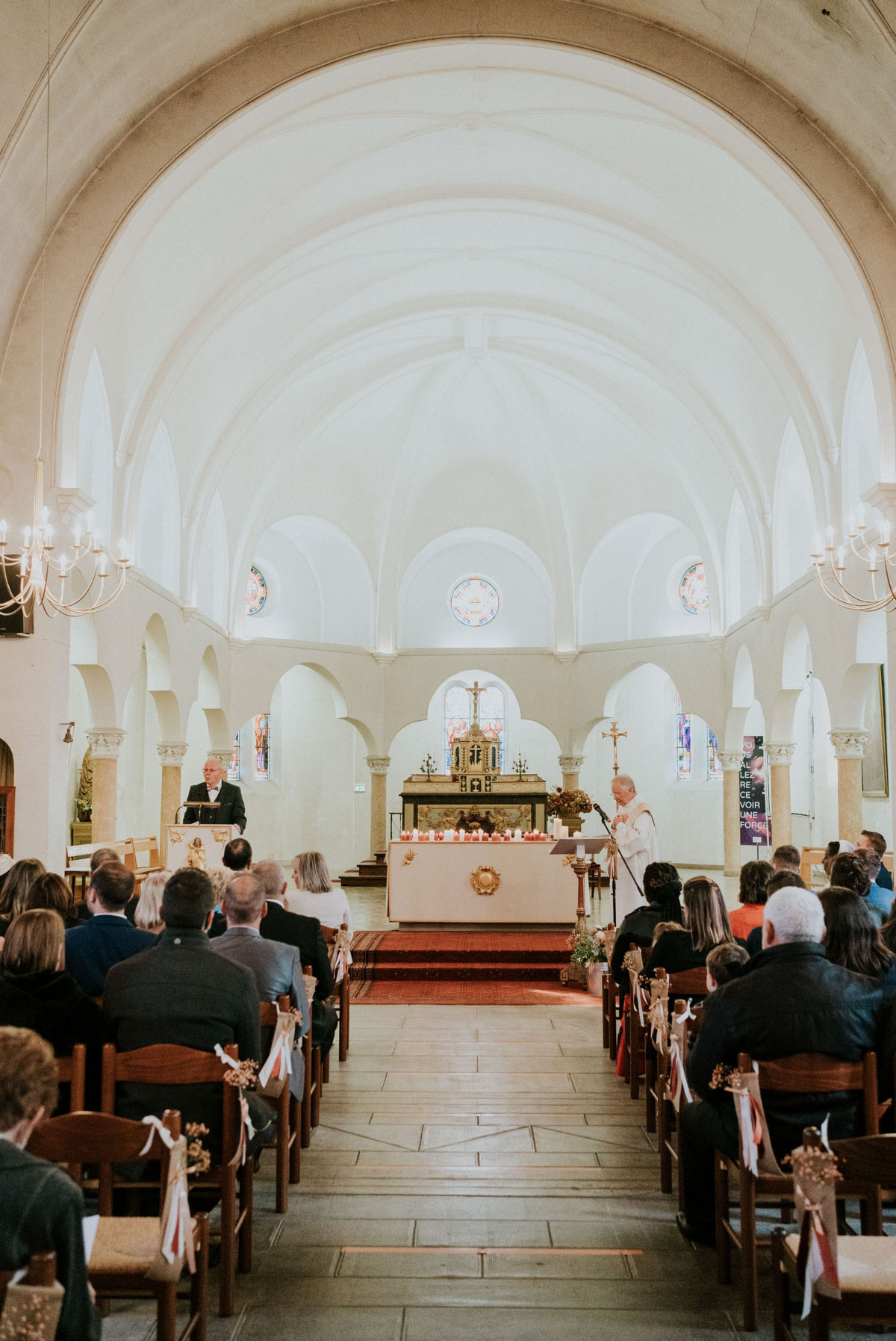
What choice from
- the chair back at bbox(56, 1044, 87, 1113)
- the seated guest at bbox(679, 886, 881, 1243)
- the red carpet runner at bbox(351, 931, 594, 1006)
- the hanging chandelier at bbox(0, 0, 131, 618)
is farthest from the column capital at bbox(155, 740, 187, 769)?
the seated guest at bbox(679, 886, 881, 1243)

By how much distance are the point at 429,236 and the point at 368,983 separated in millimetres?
11279

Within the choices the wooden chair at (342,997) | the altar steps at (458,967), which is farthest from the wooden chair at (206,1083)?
the altar steps at (458,967)

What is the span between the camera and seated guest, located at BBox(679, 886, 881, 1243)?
145 inches

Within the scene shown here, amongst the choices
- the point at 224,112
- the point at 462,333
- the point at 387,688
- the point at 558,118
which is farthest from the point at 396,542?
the point at 224,112

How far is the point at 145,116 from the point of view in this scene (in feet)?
34.4

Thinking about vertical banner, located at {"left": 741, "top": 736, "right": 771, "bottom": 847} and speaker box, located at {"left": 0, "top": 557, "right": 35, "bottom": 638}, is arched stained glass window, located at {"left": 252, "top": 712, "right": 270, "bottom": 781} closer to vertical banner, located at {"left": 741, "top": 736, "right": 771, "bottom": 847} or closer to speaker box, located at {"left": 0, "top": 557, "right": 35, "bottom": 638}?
vertical banner, located at {"left": 741, "top": 736, "right": 771, "bottom": 847}

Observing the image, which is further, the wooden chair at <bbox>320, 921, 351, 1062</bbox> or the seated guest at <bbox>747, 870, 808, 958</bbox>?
the wooden chair at <bbox>320, 921, 351, 1062</bbox>

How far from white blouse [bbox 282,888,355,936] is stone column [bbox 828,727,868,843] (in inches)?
355

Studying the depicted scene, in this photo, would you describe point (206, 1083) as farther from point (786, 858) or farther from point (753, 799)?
point (753, 799)

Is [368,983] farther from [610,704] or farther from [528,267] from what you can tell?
[610,704]

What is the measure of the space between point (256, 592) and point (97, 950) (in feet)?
63.2

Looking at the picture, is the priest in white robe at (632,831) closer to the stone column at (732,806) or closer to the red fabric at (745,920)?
the red fabric at (745,920)

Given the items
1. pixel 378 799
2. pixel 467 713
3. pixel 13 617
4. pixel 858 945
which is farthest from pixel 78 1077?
pixel 467 713

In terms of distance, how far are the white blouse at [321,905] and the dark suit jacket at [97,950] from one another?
8.28ft
